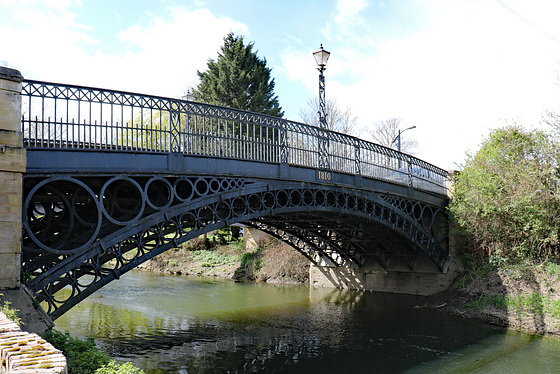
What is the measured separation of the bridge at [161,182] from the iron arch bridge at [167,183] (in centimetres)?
3

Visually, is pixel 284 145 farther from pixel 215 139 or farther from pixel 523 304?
pixel 523 304

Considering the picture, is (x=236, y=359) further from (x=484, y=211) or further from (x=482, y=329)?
(x=484, y=211)

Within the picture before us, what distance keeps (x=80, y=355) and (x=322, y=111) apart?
36.1 feet

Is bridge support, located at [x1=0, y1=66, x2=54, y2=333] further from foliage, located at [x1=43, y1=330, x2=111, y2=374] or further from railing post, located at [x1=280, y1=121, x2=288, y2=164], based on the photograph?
railing post, located at [x1=280, y1=121, x2=288, y2=164]

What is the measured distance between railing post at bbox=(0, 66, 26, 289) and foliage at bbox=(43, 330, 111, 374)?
1366mm

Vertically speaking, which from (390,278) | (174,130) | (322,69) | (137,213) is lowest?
(390,278)

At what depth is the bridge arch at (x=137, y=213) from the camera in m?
9.73

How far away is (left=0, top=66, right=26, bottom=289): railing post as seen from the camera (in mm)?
8250

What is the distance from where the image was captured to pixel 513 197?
790 inches

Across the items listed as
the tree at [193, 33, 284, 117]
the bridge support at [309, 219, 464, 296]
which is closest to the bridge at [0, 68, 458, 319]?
the bridge support at [309, 219, 464, 296]

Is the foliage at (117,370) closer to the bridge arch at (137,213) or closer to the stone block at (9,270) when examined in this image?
the stone block at (9,270)

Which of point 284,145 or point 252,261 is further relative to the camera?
point 252,261

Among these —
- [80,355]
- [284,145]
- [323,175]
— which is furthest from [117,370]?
[323,175]

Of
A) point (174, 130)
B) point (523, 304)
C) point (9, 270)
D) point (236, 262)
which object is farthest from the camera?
point (236, 262)
